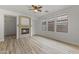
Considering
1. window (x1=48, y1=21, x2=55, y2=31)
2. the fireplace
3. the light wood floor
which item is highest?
window (x1=48, y1=21, x2=55, y2=31)

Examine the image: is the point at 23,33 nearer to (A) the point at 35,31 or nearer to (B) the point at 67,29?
(A) the point at 35,31

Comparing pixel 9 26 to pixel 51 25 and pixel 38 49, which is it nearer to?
pixel 51 25

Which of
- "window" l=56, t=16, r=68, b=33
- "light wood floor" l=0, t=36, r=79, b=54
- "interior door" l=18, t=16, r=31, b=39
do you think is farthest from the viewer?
"interior door" l=18, t=16, r=31, b=39

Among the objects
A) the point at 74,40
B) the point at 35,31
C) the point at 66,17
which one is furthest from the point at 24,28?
the point at 74,40

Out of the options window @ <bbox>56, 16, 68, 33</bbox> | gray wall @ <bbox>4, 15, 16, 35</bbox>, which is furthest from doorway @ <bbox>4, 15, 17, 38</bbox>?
window @ <bbox>56, 16, 68, 33</bbox>

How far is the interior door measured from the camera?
25.9 feet

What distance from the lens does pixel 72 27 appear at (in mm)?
5211

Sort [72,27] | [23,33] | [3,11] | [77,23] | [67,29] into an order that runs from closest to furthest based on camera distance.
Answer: [77,23] → [72,27] → [67,29] → [3,11] → [23,33]

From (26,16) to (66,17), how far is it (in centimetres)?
405

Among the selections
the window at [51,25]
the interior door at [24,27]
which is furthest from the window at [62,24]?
the interior door at [24,27]

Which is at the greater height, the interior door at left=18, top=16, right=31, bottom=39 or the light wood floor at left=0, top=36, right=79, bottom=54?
the interior door at left=18, top=16, right=31, bottom=39

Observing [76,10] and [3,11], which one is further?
[3,11]

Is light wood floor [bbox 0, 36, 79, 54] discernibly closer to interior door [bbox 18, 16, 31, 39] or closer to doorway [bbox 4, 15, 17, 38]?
interior door [bbox 18, 16, 31, 39]

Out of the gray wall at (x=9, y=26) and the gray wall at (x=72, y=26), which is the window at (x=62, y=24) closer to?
the gray wall at (x=72, y=26)
